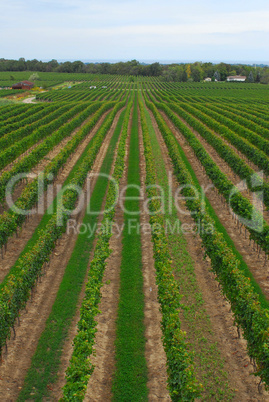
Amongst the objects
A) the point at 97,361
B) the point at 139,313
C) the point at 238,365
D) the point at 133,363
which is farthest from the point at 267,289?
the point at 97,361

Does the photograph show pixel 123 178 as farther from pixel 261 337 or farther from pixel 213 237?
pixel 261 337

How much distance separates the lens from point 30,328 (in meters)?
15.5

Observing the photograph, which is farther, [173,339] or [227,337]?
[227,337]

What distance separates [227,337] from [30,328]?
860 centimetres

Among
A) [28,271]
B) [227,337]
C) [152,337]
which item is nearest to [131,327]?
[152,337]

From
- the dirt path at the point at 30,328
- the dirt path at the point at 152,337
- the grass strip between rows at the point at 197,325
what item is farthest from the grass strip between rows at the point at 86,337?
the grass strip between rows at the point at 197,325

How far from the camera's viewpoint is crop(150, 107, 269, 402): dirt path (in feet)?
41.4

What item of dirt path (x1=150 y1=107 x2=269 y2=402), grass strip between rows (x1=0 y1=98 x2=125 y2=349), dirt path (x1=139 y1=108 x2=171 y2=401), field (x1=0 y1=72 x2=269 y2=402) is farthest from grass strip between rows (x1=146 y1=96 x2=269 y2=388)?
grass strip between rows (x1=0 y1=98 x2=125 y2=349)

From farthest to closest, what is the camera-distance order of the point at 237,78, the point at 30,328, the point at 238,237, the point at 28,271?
the point at 237,78 → the point at 238,237 → the point at 28,271 → the point at 30,328

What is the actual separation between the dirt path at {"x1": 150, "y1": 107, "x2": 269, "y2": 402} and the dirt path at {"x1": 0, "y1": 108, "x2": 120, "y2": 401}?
21.6 feet

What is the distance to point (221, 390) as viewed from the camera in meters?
12.5

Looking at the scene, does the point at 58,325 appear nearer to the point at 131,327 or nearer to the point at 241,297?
the point at 131,327

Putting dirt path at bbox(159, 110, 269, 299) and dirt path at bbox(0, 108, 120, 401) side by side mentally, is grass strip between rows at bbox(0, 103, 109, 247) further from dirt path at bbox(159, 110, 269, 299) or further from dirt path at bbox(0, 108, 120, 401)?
dirt path at bbox(159, 110, 269, 299)

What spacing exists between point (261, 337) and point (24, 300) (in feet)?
32.9
